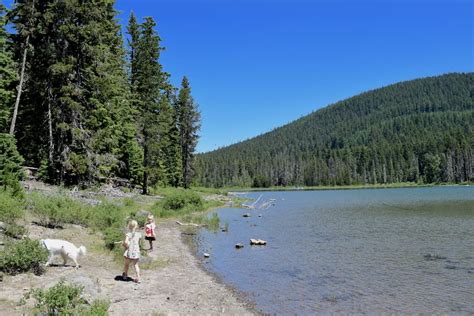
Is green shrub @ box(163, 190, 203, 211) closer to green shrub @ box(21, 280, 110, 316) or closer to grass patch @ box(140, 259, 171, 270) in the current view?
grass patch @ box(140, 259, 171, 270)

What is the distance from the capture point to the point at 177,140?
6706 cm

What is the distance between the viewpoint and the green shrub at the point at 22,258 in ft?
34.3

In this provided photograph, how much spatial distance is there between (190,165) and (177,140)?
623 cm

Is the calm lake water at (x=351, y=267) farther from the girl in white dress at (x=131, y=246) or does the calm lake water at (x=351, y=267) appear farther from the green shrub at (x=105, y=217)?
the green shrub at (x=105, y=217)

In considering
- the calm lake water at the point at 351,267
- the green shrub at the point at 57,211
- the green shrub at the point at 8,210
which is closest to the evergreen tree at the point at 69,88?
the green shrub at the point at 57,211

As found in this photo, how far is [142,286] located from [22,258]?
3307 mm

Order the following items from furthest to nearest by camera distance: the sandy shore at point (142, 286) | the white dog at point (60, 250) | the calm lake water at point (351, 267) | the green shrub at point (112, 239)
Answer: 1. the green shrub at point (112, 239)
2. the white dog at point (60, 250)
3. the calm lake water at point (351, 267)
4. the sandy shore at point (142, 286)

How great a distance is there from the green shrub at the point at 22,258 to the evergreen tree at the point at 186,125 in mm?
57059

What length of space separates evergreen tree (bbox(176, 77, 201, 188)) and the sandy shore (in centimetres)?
5290

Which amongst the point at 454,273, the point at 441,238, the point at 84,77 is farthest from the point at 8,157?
the point at 441,238

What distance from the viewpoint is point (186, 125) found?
69.1 metres

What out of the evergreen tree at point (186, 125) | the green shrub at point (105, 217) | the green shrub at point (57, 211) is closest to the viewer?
the green shrub at point (57, 211)

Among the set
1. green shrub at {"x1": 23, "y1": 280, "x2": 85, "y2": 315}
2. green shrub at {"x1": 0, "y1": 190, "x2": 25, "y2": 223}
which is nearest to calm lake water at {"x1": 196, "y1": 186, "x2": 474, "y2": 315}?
green shrub at {"x1": 23, "y1": 280, "x2": 85, "y2": 315}

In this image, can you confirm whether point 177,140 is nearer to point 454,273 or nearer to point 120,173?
point 120,173
